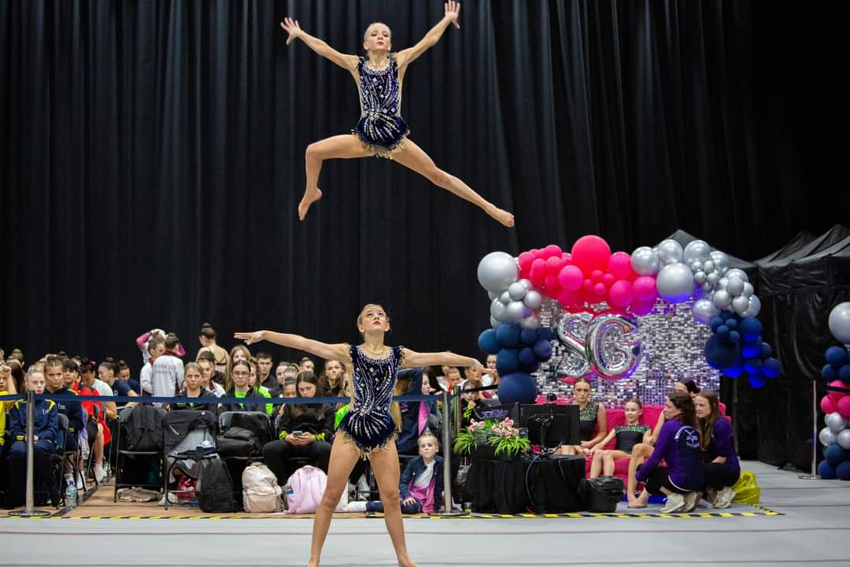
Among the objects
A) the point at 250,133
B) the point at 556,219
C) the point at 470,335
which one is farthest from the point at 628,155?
the point at 250,133

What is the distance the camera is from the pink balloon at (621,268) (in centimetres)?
998

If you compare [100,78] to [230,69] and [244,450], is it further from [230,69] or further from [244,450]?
[244,450]

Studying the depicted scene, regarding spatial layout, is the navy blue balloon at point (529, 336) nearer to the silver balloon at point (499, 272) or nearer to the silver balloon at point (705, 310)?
the silver balloon at point (499, 272)

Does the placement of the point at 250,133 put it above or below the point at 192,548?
above

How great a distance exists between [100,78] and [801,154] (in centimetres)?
1067

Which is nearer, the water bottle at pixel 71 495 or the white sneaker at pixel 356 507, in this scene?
the white sneaker at pixel 356 507

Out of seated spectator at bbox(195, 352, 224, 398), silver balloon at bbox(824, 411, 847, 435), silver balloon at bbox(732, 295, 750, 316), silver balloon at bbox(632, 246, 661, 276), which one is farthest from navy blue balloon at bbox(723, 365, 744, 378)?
seated spectator at bbox(195, 352, 224, 398)

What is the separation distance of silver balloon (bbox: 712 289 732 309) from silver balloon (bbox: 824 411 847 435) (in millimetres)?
1487

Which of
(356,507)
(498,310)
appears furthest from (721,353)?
(356,507)

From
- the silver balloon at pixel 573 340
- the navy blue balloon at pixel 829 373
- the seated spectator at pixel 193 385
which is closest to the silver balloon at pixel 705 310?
the silver balloon at pixel 573 340

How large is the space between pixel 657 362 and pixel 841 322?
1.79 m

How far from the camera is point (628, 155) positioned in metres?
16.0

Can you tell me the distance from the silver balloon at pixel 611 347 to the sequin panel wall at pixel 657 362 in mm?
275

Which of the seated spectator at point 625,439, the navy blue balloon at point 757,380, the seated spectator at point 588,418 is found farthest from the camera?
the navy blue balloon at point 757,380
